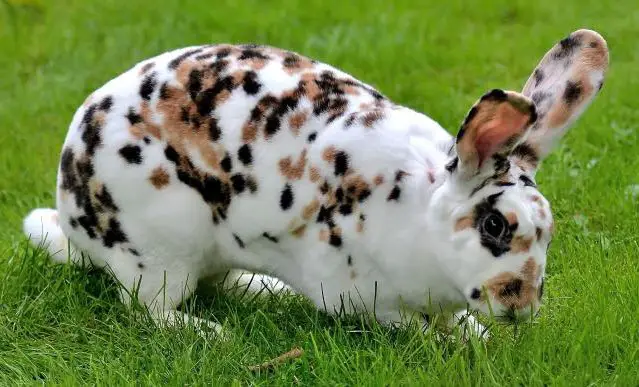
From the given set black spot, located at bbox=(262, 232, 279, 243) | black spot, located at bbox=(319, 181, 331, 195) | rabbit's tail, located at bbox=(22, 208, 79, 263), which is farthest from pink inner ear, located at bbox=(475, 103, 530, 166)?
rabbit's tail, located at bbox=(22, 208, 79, 263)

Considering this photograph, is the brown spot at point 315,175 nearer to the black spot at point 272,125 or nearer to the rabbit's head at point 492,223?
the black spot at point 272,125

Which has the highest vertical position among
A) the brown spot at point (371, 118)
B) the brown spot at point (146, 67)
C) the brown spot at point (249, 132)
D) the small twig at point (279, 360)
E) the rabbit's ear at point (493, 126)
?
the rabbit's ear at point (493, 126)

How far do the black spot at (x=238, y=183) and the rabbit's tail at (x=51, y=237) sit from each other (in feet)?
2.48

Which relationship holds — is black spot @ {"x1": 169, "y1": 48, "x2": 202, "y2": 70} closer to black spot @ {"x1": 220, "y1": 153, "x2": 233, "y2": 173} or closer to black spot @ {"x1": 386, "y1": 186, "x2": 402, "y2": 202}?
black spot @ {"x1": 220, "y1": 153, "x2": 233, "y2": 173}

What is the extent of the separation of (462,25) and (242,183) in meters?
4.15

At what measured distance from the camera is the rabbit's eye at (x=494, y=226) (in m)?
3.08

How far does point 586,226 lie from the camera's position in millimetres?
4383

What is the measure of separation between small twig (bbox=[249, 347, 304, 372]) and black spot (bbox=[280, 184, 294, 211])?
0.46m

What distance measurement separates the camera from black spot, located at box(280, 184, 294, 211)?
11.3ft

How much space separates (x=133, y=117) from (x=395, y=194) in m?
0.97

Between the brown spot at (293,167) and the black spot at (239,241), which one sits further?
the black spot at (239,241)

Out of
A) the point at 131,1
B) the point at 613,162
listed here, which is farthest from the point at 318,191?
the point at 131,1

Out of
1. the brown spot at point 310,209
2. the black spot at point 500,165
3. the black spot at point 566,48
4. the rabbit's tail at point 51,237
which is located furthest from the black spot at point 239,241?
the black spot at point 566,48

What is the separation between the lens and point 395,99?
19.7 feet
